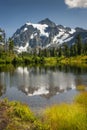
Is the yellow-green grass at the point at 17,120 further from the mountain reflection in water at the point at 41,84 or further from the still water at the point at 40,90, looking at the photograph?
the mountain reflection in water at the point at 41,84

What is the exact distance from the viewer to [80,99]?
1102 inches

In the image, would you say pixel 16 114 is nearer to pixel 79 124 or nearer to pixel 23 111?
pixel 23 111

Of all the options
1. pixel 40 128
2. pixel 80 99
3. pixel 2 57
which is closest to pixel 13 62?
pixel 2 57

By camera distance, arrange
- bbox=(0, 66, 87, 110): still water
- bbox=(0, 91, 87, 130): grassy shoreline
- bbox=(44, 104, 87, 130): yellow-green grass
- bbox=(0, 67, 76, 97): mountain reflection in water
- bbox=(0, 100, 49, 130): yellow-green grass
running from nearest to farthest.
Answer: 1. bbox=(44, 104, 87, 130): yellow-green grass
2. bbox=(0, 91, 87, 130): grassy shoreline
3. bbox=(0, 100, 49, 130): yellow-green grass
4. bbox=(0, 66, 87, 110): still water
5. bbox=(0, 67, 76, 97): mountain reflection in water

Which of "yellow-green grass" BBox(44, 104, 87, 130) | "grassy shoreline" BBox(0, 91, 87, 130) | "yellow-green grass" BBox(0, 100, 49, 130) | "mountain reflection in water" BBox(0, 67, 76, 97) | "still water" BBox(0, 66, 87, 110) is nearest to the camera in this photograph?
"yellow-green grass" BBox(44, 104, 87, 130)

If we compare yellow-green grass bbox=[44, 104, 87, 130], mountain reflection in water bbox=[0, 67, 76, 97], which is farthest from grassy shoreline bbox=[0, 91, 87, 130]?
mountain reflection in water bbox=[0, 67, 76, 97]

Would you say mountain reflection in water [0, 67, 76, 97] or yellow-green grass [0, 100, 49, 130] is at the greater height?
yellow-green grass [0, 100, 49, 130]

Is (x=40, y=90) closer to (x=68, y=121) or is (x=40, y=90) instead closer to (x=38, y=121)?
(x=38, y=121)

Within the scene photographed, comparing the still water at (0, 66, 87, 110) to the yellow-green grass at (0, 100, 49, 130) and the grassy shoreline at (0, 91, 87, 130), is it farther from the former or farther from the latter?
the grassy shoreline at (0, 91, 87, 130)

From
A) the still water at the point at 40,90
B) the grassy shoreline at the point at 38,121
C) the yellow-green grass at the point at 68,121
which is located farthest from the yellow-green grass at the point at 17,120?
the still water at the point at 40,90

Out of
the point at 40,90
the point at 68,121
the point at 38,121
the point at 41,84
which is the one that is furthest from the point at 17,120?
the point at 41,84

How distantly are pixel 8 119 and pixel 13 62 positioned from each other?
163740 millimetres

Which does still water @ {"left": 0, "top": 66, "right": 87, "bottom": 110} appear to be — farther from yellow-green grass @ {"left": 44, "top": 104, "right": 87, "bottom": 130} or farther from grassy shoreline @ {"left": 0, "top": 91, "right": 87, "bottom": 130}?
yellow-green grass @ {"left": 44, "top": 104, "right": 87, "bottom": 130}

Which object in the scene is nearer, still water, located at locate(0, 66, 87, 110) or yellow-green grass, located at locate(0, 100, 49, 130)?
yellow-green grass, located at locate(0, 100, 49, 130)
